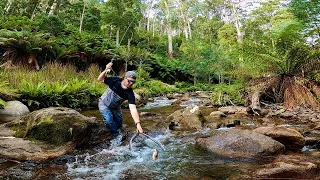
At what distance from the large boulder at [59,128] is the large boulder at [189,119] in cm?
226

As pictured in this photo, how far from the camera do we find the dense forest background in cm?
776

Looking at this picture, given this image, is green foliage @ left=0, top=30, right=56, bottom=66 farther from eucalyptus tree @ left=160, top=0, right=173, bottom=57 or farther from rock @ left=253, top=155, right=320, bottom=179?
eucalyptus tree @ left=160, top=0, right=173, bottom=57

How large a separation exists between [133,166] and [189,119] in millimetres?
3025

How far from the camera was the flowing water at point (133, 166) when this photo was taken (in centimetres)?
325

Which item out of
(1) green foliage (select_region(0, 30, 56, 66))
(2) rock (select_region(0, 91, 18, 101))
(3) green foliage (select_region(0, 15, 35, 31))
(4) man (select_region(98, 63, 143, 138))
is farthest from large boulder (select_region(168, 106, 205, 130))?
(3) green foliage (select_region(0, 15, 35, 31))

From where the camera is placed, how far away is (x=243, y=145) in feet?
13.4

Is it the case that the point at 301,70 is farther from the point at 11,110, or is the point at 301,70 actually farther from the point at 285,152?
the point at 11,110

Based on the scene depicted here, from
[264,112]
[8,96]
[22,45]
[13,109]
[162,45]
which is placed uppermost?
[162,45]

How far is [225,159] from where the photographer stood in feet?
12.8

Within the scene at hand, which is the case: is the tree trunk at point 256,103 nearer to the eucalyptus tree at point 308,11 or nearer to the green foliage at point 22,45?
the eucalyptus tree at point 308,11

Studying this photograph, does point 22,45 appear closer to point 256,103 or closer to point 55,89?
point 55,89

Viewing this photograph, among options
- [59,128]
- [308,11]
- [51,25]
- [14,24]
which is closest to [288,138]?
[59,128]

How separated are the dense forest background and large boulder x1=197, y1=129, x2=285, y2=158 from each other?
2396 mm

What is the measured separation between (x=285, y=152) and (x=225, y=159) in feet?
3.51
